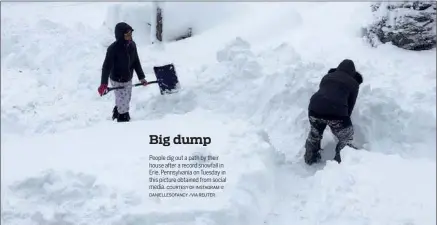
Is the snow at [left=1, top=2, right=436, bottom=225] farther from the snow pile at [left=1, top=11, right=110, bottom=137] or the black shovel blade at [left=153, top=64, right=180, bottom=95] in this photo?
the black shovel blade at [left=153, top=64, right=180, bottom=95]

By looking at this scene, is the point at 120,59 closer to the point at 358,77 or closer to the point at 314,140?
the point at 314,140

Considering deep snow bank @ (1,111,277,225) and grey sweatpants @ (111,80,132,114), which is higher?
grey sweatpants @ (111,80,132,114)

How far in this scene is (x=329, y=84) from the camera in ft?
20.6

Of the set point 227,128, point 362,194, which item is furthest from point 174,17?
point 362,194

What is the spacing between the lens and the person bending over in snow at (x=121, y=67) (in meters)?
6.79

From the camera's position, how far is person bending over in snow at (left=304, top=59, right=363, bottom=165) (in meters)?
6.18

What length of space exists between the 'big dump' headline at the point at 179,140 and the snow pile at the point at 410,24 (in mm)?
4151

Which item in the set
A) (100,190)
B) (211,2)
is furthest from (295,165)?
(211,2)

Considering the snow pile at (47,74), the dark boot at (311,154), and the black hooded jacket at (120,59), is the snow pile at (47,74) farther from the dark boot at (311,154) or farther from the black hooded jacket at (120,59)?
the dark boot at (311,154)

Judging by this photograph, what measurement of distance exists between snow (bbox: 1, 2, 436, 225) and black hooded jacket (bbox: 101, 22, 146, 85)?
0.60 meters

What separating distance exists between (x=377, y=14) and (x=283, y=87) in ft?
8.58

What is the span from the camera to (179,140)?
598 cm

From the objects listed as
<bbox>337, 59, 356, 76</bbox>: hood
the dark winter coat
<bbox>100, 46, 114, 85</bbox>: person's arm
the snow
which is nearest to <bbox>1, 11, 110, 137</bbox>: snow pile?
the snow

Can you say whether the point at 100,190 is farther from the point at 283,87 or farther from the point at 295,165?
the point at 283,87
